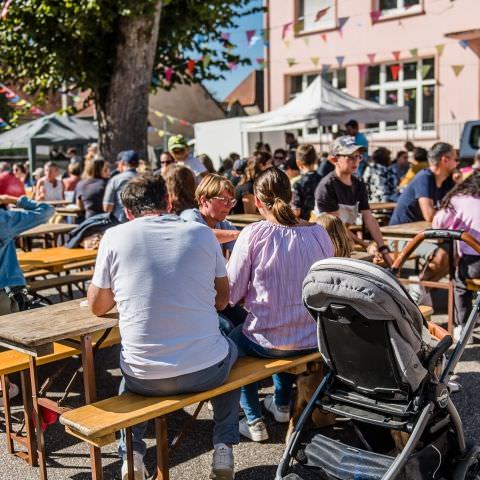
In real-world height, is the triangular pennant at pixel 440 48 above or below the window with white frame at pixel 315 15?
below

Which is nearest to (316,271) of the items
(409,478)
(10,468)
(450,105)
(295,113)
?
(409,478)

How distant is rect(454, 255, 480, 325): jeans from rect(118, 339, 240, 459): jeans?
8.96ft

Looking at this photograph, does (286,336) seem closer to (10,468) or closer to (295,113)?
(10,468)

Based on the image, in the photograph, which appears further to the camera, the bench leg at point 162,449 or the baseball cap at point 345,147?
the baseball cap at point 345,147

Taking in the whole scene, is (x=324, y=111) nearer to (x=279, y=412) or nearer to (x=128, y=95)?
(x=128, y=95)

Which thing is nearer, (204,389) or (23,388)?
(204,389)

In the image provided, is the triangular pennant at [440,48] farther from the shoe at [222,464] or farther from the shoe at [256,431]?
the shoe at [222,464]

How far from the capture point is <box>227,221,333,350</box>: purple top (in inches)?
154

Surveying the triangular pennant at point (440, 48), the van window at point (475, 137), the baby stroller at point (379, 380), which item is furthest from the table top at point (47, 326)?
the triangular pennant at point (440, 48)

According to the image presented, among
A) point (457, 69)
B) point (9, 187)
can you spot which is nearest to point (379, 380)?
point (9, 187)

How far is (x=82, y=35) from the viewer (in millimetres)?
13477

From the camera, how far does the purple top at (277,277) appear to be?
3918 millimetres

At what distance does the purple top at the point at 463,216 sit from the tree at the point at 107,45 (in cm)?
860

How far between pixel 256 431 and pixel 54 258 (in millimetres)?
2950
